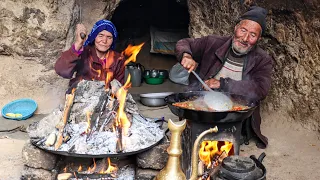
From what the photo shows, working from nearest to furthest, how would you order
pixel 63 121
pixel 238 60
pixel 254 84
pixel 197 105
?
1. pixel 63 121
2. pixel 197 105
3. pixel 254 84
4. pixel 238 60

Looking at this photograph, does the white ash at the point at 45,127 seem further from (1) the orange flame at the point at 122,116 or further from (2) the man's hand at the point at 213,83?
(2) the man's hand at the point at 213,83

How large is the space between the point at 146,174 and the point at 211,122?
0.82 meters

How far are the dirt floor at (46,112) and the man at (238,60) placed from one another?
1.09 feet

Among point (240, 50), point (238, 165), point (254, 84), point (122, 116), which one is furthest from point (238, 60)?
point (238, 165)

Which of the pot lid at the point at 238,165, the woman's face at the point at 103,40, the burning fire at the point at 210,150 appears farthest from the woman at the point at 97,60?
the pot lid at the point at 238,165

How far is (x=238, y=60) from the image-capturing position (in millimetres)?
4582

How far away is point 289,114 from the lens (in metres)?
5.39

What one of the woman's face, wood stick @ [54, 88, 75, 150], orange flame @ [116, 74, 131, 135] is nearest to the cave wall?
the woman's face

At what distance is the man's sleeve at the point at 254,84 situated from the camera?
13.7 ft

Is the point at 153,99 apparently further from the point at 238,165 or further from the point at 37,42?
the point at 238,165

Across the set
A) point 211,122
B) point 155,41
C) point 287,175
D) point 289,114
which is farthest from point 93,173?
point 155,41

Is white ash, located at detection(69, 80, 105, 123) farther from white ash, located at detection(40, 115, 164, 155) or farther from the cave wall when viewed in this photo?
the cave wall

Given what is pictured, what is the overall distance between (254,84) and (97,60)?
6.04 feet

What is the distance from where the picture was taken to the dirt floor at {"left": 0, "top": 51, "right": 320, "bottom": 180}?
429 cm
